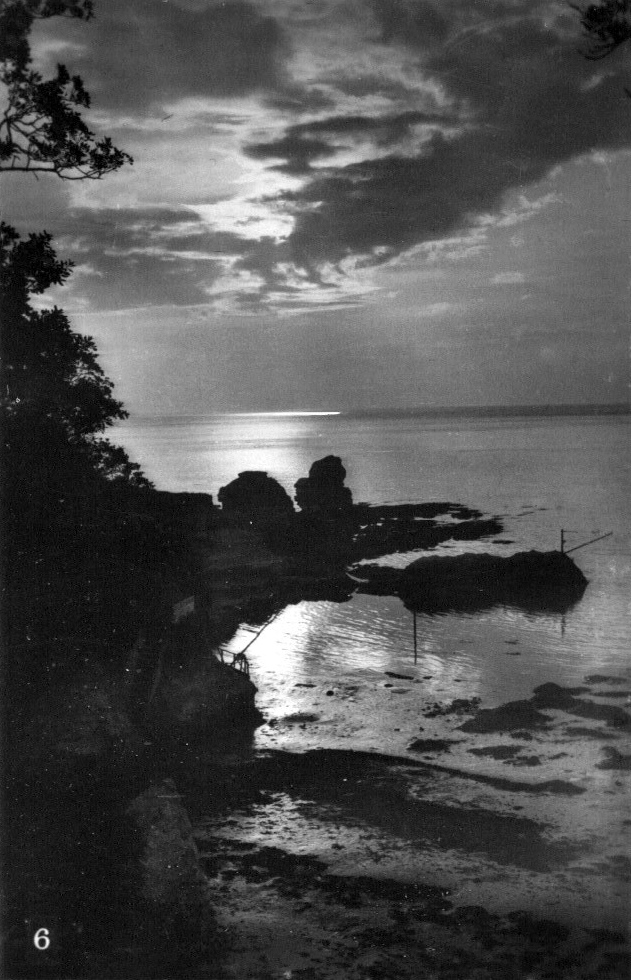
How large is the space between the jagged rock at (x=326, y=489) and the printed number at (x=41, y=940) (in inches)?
1977

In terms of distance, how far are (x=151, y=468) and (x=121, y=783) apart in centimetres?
14081

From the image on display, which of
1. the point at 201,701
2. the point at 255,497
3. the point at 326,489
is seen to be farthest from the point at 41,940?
the point at 326,489

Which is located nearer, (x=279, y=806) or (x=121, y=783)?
(x=121, y=783)

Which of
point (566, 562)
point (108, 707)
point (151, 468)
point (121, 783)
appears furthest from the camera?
point (151, 468)

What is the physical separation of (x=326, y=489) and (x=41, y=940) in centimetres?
5168

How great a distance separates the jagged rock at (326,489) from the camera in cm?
6059

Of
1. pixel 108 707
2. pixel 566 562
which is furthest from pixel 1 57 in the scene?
pixel 566 562

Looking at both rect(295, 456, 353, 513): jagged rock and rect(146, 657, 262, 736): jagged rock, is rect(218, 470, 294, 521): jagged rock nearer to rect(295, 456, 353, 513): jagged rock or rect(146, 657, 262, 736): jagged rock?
rect(295, 456, 353, 513): jagged rock

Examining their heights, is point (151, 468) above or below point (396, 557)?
above

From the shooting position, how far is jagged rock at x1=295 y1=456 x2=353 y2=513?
60594 millimetres

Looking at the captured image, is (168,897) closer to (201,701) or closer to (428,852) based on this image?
(428,852)

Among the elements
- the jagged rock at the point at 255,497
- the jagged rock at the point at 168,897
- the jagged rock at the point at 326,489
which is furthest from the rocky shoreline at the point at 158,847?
the jagged rock at the point at 326,489

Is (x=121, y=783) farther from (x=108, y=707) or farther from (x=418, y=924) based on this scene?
(x=418, y=924)

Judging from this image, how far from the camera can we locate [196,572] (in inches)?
888
